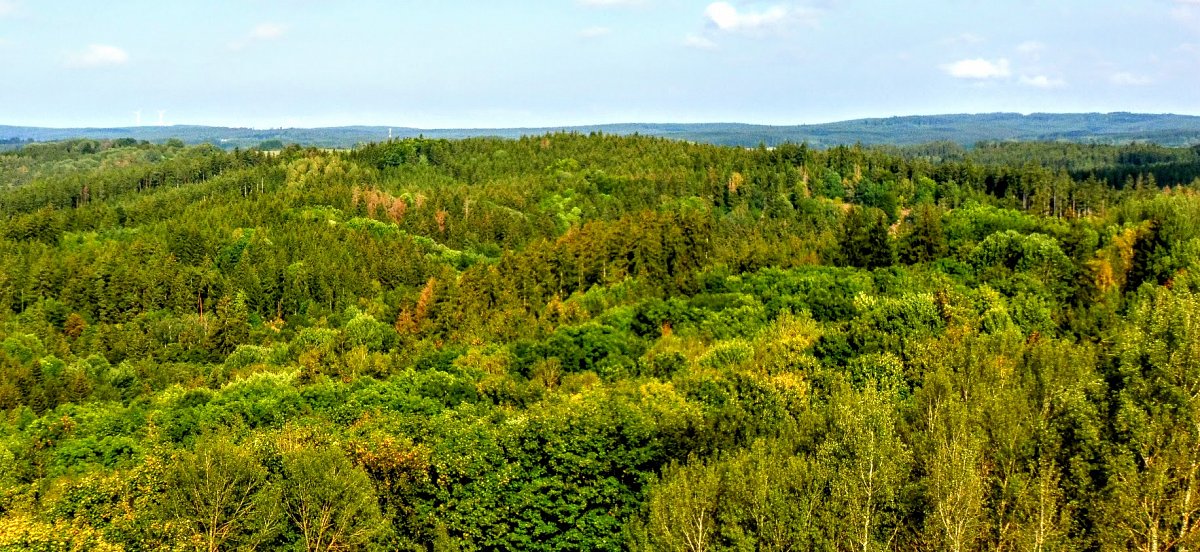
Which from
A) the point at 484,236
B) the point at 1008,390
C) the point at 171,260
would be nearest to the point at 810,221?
the point at 484,236

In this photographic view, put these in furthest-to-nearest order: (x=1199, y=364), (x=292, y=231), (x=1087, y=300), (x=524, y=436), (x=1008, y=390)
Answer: (x=292, y=231)
(x=1087, y=300)
(x=524, y=436)
(x=1008, y=390)
(x=1199, y=364)

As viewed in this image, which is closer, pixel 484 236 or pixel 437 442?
pixel 437 442

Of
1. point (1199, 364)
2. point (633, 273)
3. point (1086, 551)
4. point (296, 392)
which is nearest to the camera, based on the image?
point (1086, 551)

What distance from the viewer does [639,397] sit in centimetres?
5538

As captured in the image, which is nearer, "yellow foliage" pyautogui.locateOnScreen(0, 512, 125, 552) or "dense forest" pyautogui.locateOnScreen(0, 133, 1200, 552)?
"dense forest" pyautogui.locateOnScreen(0, 133, 1200, 552)

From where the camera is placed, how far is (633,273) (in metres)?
124

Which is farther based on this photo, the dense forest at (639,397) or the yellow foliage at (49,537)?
the yellow foliage at (49,537)

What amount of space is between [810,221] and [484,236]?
67.0 metres

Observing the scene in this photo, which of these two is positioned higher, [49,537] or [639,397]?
[639,397]

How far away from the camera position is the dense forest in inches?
1353

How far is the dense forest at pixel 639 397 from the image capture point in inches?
1353

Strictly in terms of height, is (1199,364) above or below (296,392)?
above

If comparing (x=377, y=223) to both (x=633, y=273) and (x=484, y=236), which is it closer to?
(x=484, y=236)

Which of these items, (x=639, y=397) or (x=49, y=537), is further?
(x=639, y=397)
